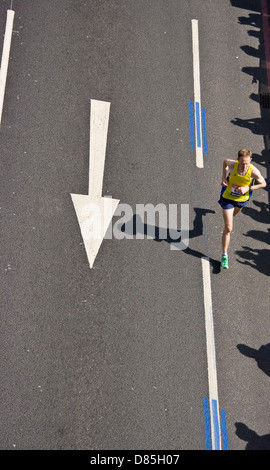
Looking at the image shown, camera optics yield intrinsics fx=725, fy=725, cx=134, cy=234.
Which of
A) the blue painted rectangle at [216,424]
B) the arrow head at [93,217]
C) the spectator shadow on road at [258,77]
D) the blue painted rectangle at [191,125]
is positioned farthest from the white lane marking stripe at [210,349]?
the blue painted rectangle at [191,125]

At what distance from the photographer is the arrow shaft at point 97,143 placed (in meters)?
13.5

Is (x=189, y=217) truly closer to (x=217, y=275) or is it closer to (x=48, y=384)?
(x=217, y=275)

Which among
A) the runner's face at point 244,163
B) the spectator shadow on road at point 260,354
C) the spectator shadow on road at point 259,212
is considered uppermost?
the runner's face at point 244,163

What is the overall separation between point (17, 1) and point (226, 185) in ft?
21.9

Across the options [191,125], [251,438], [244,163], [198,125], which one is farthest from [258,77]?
[251,438]

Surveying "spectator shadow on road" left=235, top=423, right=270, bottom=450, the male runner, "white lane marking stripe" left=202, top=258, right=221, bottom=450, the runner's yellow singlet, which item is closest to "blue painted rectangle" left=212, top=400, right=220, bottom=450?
"white lane marking stripe" left=202, top=258, right=221, bottom=450

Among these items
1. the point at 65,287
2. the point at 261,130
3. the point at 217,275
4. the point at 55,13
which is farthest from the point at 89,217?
the point at 55,13

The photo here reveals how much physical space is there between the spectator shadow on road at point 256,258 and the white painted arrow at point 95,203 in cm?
251

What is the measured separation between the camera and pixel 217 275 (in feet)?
42.2

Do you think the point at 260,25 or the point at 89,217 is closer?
the point at 89,217

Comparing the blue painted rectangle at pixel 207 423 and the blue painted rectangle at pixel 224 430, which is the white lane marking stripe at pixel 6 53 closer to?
the blue painted rectangle at pixel 207 423

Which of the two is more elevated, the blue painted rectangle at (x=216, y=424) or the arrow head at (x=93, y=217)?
the arrow head at (x=93, y=217)

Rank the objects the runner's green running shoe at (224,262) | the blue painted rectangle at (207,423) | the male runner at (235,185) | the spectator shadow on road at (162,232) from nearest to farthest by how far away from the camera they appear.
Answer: the blue painted rectangle at (207,423), the male runner at (235,185), the runner's green running shoe at (224,262), the spectator shadow on road at (162,232)
